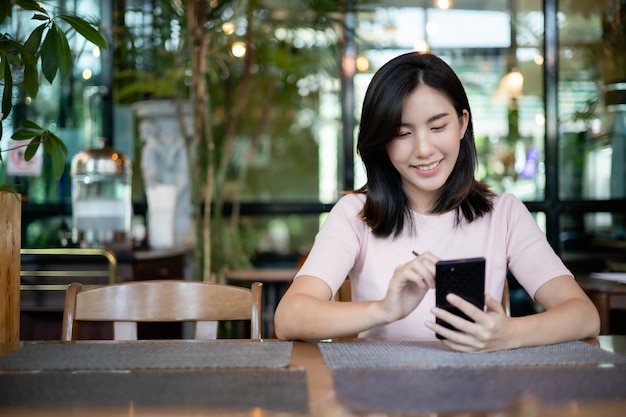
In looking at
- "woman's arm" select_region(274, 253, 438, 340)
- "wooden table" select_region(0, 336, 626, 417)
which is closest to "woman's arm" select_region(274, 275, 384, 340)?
"woman's arm" select_region(274, 253, 438, 340)

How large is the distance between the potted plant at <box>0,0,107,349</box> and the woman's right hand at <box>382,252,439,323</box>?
690 mm

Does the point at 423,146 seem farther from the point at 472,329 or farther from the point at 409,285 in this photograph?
the point at 472,329

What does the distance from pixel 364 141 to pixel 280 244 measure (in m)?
4.15

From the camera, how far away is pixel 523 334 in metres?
1.39

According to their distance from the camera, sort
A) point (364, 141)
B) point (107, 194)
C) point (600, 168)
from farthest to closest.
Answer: point (600, 168), point (107, 194), point (364, 141)

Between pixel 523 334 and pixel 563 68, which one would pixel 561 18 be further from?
pixel 523 334

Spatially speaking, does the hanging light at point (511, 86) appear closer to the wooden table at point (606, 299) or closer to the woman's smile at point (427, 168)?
the wooden table at point (606, 299)

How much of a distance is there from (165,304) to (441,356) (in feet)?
2.47

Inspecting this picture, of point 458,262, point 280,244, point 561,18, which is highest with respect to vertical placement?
point 561,18

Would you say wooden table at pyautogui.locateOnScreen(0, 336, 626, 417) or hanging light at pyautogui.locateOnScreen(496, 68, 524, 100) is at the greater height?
hanging light at pyautogui.locateOnScreen(496, 68, 524, 100)

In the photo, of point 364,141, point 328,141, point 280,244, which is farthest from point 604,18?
point 364,141

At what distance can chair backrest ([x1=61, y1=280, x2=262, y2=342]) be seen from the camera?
5.90 feet

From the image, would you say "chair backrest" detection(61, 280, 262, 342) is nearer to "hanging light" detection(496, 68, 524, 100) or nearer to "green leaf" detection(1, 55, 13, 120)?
"green leaf" detection(1, 55, 13, 120)

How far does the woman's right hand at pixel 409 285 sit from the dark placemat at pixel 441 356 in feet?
0.21
